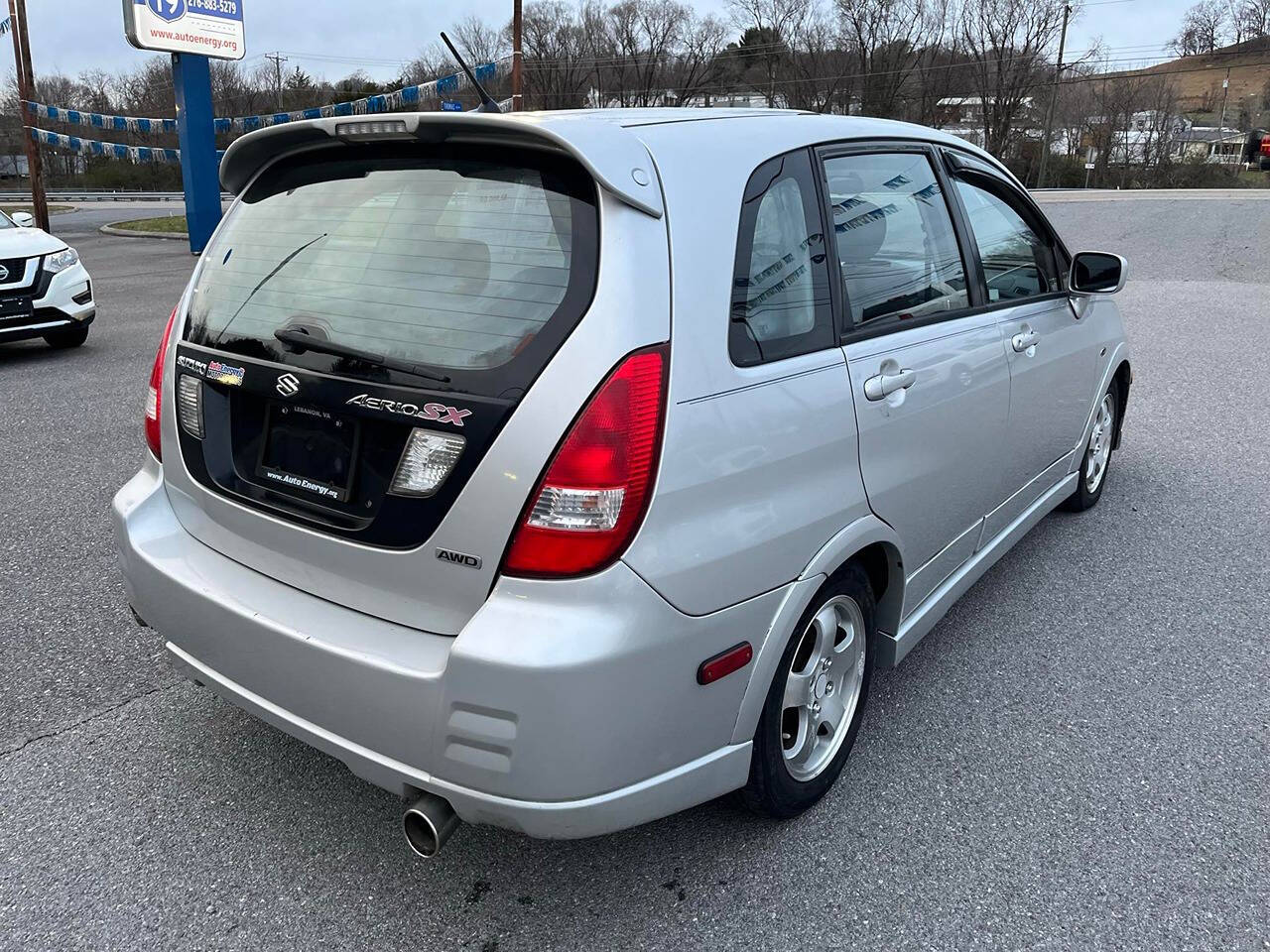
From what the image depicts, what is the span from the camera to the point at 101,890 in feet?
7.61

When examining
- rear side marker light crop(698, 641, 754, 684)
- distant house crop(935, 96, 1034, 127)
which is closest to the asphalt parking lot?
rear side marker light crop(698, 641, 754, 684)

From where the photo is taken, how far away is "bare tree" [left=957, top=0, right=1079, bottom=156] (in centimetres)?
6675

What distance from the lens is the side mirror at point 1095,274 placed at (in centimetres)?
390

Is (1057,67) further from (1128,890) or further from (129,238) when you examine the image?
(1128,890)

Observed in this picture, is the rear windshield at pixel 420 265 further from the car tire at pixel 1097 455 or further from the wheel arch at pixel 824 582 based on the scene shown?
the car tire at pixel 1097 455

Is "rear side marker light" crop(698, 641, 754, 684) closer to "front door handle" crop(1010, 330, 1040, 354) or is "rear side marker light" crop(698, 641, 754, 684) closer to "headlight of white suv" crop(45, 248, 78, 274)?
"front door handle" crop(1010, 330, 1040, 354)

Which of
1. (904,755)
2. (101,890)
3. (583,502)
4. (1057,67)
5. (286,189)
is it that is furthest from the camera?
(1057,67)

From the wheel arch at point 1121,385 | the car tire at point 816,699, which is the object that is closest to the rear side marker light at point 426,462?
the car tire at point 816,699

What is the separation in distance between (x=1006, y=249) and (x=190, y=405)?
9.13 ft

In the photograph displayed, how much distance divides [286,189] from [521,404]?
1140mm

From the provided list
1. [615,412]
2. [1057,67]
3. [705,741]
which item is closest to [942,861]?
[705,741]

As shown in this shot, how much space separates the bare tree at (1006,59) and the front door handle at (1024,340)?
70.0m

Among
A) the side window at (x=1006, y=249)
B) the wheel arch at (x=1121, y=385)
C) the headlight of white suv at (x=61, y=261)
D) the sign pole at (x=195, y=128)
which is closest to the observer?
the side window at (x=1006, y=249)

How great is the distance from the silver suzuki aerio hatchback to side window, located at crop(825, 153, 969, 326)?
0.02 metres
